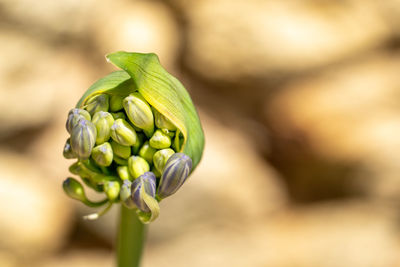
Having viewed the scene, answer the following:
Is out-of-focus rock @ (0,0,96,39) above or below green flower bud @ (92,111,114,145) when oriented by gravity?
above

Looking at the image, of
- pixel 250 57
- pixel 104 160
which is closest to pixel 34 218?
pixel 250 57

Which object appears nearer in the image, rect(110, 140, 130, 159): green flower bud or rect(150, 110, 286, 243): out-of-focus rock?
rect(110, 140, 130, 159): green flower bud

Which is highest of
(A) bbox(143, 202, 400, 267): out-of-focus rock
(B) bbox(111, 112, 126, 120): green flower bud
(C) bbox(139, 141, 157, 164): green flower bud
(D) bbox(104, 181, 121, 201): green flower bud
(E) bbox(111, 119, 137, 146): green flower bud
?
(B) bbox(111, 112, 126, 120): green flower bud

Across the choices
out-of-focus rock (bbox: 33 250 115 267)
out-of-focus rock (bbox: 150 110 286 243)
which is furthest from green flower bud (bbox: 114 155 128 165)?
out-of-focus rock (bbox: 33 250 115 267)

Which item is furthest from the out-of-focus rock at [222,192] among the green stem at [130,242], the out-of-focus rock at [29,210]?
the green stem at [130,242]

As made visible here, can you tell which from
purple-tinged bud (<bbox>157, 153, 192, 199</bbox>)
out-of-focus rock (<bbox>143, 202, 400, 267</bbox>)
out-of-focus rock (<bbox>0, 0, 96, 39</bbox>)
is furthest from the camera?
out-of-focus rock (<bbox>143, 202, 400, 267</bbox>)

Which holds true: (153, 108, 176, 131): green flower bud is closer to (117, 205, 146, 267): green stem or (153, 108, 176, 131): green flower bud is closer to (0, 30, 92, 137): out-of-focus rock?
(117, 205, 146, 267): green stem

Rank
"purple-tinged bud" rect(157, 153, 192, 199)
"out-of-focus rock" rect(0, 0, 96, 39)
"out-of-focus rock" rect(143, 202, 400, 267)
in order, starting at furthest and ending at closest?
"out-of-focus rock" rect(143, 202, 400, 267) → "out-of-focus rock" rect(0, 0, 96, 39) → "purple-tinged bud" rect(157, 153, 192, 199)
